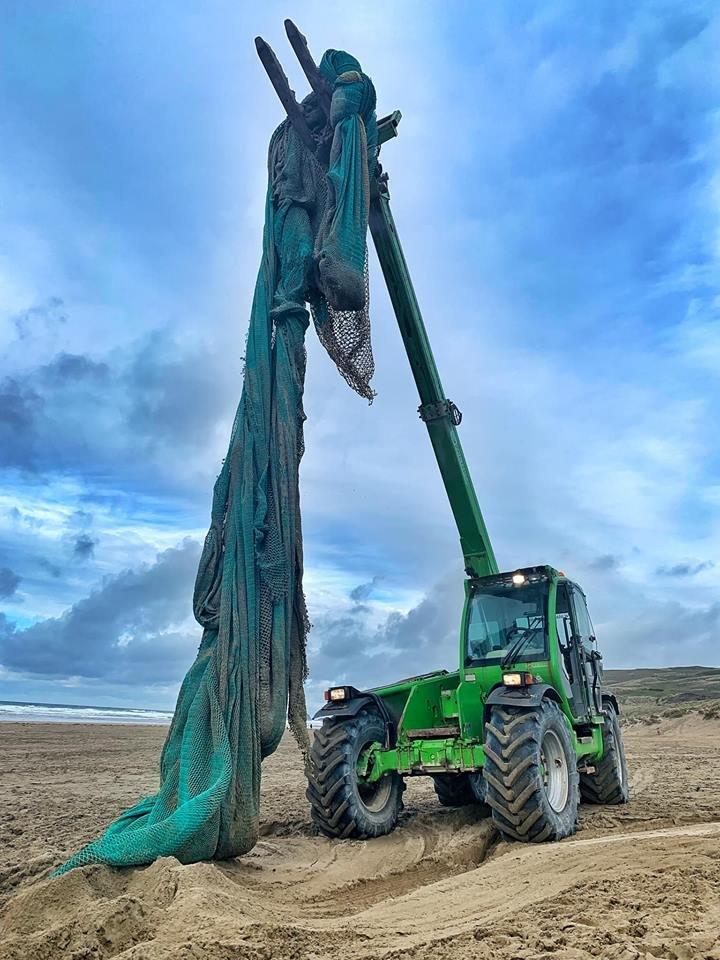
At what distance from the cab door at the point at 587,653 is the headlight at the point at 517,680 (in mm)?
1797

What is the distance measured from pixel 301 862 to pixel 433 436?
4.78 meters

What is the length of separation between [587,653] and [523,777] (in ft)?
9.69

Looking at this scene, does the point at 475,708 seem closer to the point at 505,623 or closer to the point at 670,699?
the point at 505,623

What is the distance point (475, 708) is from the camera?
22.7 feet

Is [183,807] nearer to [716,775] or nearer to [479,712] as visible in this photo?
[479,712]

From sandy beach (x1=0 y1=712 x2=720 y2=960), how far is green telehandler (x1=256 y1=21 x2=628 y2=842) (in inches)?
13.8

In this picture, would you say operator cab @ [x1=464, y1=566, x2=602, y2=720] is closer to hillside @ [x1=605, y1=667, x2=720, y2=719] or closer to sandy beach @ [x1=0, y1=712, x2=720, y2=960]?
sandy beach @ [x1=0, y1=712, x2=720, y2=960]

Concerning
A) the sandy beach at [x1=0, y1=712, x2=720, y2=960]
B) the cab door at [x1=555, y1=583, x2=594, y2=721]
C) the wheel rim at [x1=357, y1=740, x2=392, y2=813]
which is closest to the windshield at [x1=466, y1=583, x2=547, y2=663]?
the cab door at [x1=555, y1=583, x2=594, y2=721]

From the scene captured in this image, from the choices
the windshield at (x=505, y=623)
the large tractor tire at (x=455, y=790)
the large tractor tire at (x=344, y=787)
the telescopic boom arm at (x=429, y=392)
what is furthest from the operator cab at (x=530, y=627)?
the large tractor tire at (x=455, y=790)

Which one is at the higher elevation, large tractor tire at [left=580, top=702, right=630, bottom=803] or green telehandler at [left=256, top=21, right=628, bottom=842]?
green telehandler at [left=256, top=21, right=628, bottom=842]

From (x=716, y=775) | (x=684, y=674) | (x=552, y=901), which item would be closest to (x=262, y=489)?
(x=552, y=901)

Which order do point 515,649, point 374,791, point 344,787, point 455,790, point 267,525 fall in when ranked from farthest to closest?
point 455,790 < point 515,649 < point 374,791 < point 344,787 < point 267,525

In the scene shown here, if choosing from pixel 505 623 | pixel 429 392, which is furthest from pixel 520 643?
pixel 429 392

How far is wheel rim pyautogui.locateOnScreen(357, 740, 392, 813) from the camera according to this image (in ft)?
22.1
